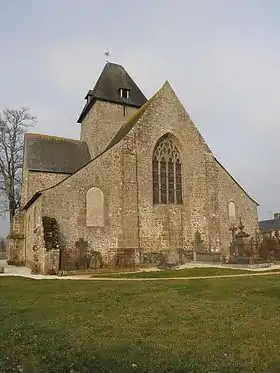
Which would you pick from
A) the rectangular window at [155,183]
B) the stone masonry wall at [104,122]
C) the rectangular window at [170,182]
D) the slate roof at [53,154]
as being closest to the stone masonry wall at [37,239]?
the slate roof at [53,154]

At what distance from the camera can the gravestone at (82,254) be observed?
2034cm

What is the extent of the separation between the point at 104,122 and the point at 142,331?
25.5 m

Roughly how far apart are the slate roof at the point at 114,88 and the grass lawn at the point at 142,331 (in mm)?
22648

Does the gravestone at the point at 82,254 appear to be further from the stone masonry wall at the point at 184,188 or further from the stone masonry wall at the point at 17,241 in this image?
the stone masonry wall at the point at 17,241

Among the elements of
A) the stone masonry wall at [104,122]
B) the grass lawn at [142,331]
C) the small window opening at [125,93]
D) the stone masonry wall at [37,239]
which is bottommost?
the grass lawn at [142,331]

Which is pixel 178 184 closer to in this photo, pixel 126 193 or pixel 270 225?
pixel 126 193

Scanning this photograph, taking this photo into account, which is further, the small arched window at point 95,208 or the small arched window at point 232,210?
the small arched window at point 232,210

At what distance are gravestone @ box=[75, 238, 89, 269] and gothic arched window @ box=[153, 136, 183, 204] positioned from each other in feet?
18.4

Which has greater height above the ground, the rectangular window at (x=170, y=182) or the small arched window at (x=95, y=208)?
the rectangular window at (x=170, y=182)

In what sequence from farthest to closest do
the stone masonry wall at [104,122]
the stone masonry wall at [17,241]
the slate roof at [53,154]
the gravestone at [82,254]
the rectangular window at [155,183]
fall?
the stone masonry wall at [104,122]
the slate roof at [53,154]
the stone masonry wall at [17,241]
the rectangular window at [155,183]
the gravestone at [82,254]

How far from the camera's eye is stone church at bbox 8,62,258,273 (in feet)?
68.9

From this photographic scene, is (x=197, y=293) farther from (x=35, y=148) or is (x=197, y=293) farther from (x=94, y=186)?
(x=35, y=148)

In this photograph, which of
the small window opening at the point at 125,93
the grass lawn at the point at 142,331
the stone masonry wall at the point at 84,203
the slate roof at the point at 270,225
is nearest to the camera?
Answer: the grass lawn at the point at 142,331

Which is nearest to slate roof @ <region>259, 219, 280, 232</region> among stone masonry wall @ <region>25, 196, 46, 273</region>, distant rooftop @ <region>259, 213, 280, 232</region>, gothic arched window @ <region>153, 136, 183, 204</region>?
distant rooftop @ <region>259, 213, 280, 232</region>
